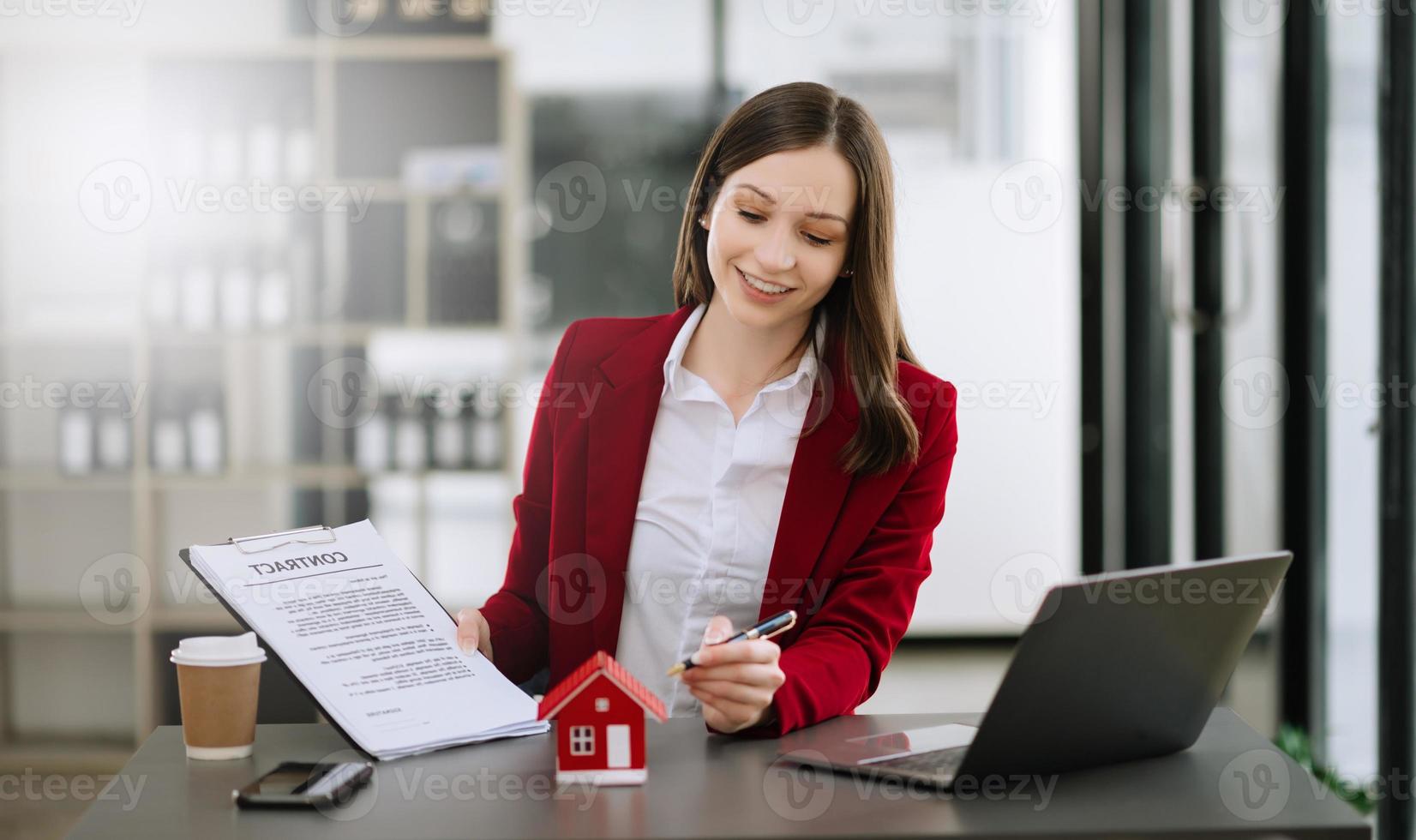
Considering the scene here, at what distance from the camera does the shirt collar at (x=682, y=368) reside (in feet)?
5.32

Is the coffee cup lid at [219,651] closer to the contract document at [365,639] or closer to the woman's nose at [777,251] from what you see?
the contract document at [365,639]

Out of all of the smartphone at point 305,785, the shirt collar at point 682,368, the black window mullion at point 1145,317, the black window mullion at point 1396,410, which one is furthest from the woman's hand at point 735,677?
the black window mullion at point 1145,317

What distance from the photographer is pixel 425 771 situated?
1106mm

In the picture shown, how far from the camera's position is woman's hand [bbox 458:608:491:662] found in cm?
127

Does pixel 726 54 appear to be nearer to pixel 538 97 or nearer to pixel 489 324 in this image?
pixel 538 97

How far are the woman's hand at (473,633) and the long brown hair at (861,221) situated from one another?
456 mm

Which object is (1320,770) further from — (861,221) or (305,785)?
(305,785)

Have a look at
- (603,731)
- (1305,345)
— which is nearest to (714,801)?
(603,731)

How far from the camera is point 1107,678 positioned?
1.03 metres

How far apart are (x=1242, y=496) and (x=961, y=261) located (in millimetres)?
1777

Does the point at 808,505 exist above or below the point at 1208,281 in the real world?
below

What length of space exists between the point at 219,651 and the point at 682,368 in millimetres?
719

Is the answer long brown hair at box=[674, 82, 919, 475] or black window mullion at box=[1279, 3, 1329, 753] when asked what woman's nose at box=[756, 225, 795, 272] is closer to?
long brown hair at box=[674, 82, 919, 475]

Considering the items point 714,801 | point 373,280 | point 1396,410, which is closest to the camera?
point 714,801
